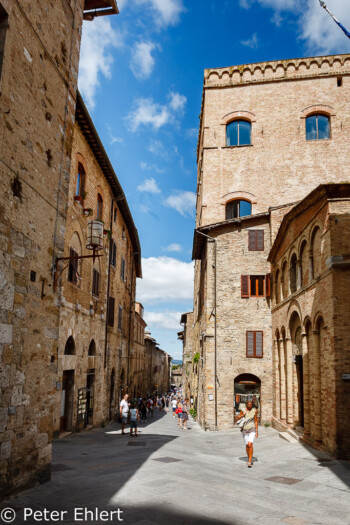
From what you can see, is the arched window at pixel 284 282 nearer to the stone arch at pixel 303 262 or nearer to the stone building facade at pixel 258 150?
the stone arch at pixel 303 262

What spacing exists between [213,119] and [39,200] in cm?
2117

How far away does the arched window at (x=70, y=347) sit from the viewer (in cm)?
1426

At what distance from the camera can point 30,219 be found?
7449 mm

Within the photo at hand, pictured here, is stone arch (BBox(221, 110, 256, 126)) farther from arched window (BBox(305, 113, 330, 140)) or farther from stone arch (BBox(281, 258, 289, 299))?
stone arch (BBox(281, 258, 289, 299))

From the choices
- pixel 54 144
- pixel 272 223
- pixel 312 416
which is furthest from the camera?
pixel 272 223

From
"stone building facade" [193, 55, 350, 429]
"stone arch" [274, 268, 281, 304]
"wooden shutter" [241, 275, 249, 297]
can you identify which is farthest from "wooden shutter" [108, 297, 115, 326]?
"stone arch" [274, 268, 281, 304]

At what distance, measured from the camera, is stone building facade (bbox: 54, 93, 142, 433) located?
14195 millimetres

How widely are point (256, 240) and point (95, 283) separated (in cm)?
882

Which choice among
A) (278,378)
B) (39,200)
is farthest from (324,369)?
(39,200)

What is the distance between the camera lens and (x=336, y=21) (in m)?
11.9

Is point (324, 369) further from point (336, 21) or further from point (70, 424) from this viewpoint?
point (336, 21)

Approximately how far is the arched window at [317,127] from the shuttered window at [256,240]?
27.4ft

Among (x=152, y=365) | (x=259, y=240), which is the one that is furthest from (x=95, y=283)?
(x=152, y=365)

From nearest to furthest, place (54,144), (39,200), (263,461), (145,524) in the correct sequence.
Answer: (145,524), (39,200), (54,144), (263,461)
